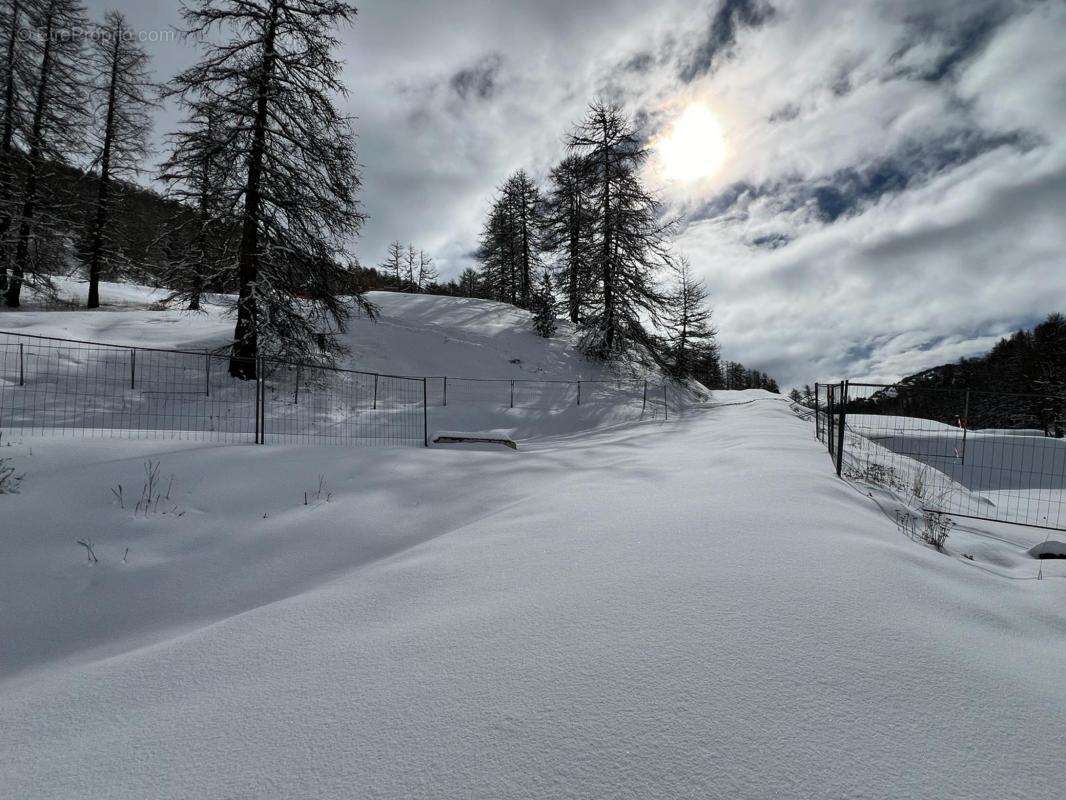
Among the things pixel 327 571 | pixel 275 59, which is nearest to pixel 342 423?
pixel 327 571

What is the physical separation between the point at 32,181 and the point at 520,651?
26.8 m

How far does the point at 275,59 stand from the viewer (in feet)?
38.9

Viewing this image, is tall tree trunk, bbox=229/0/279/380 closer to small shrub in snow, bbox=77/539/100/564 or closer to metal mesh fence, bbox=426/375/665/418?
metal mesh fence, bbox=426/375/665/418

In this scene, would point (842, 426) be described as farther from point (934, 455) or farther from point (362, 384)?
point (362, 384)

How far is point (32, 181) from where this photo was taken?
683 inches

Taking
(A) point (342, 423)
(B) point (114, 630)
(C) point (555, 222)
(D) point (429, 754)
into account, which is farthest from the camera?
(C) point (555, 222)

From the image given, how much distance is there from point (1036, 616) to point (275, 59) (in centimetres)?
1696

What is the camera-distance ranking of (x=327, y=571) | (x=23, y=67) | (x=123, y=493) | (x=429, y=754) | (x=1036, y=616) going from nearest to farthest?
1. (x=429, y=754)
2. (x=1036, y=616)
3. (x=327, y=571)
4. (x=123, y=493)
5. (x=23, y=67)

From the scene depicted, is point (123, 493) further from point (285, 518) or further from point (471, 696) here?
point (471, 696)

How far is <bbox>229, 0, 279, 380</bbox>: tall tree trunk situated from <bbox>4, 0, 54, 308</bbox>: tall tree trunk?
38.7 feet

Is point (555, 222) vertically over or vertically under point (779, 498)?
over

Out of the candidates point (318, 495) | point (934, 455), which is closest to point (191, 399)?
point (318, 495)

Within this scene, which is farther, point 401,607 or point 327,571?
point 327,571

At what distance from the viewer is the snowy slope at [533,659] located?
4.01 ft
